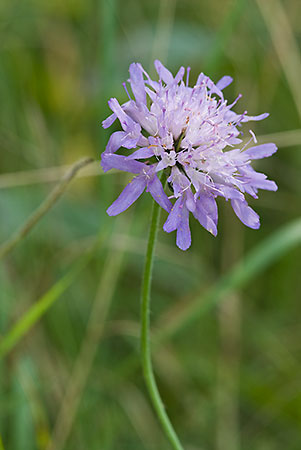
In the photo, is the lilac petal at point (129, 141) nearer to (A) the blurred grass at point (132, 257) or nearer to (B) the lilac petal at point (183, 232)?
(B) the lilac petal at point (183, 232)

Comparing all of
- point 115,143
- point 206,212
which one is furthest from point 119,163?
point 206,212

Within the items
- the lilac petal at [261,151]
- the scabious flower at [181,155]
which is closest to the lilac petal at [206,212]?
the scabious flower at [181,155]

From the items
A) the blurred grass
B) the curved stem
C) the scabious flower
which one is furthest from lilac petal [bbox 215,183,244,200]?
the blurred grass

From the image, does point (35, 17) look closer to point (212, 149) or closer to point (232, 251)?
point (232, 251)

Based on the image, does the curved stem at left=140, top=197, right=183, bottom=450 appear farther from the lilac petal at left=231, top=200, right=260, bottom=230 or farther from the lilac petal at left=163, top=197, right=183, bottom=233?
the lilac petal at left=231, top=200, right=260, bottom=230

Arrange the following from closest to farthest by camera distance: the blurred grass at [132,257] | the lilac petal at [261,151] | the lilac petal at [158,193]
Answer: the lilac petal at [158,193]
the lilac petal at [261,151]
the blurred grass at [132,257]
